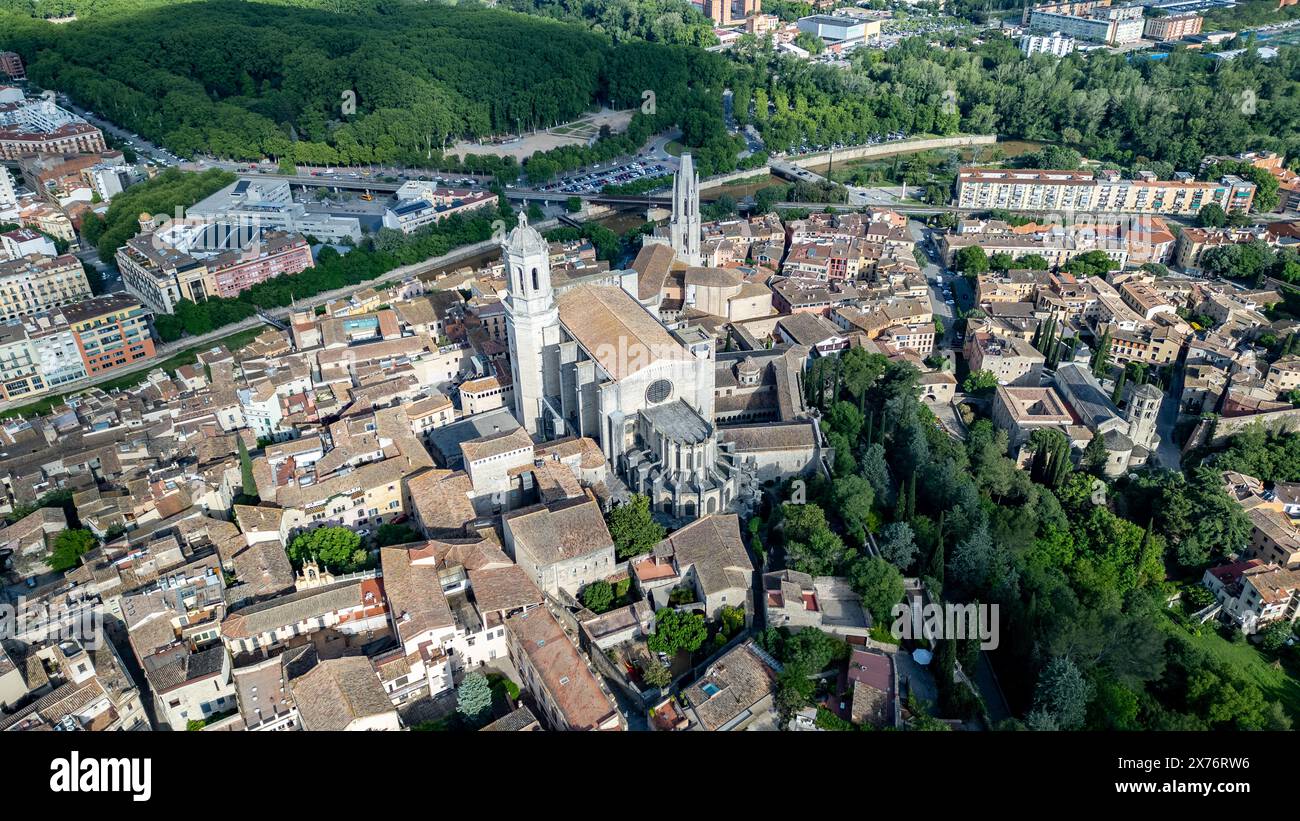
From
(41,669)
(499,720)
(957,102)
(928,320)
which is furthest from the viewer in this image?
(957,102)

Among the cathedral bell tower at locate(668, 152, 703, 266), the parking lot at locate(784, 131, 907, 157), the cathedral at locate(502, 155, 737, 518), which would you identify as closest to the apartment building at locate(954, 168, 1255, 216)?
the parking lot at locate(784, 131, 907, 157)

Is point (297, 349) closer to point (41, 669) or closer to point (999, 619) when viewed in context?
point (41, 669)

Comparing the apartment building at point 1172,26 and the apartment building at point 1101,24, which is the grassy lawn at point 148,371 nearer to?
the apartment building at point 1101,24

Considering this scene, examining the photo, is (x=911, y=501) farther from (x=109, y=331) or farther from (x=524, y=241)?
(x=109, y=331)

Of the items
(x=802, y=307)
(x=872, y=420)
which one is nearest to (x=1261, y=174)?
(x=802, y=307)

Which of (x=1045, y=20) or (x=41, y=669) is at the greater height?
(x=1045, y=20)

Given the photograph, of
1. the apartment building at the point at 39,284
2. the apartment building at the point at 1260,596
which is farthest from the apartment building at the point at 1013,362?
the apartment building at the point at 39,284

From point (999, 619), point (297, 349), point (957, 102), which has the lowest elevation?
point (999, 619)

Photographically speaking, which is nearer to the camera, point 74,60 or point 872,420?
point 872,420
